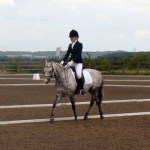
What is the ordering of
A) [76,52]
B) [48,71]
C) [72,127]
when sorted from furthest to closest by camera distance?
[76,52], [48,71], [72,127]

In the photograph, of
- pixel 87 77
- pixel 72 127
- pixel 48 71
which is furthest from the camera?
pixel 87 77

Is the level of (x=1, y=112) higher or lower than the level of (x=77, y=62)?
lower

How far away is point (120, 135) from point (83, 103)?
640cm

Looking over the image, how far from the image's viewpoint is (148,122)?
11344 millimetres

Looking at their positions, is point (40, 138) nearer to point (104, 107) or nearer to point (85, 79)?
point (85, 79)

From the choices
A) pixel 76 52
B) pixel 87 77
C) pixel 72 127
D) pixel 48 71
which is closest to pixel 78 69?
pixel 87 77

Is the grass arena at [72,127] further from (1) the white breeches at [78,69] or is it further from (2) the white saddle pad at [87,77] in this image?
(1) the white breeches at [78,69]

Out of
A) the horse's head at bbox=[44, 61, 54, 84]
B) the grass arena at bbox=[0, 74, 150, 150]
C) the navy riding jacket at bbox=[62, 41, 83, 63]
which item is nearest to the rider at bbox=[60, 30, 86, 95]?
the navy riding jacket at bbox=[62, 41, 83, 63]

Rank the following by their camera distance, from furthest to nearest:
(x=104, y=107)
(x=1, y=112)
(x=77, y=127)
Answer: (x=104, y=107)
(x=1, y=112)
(x=77, y=127)

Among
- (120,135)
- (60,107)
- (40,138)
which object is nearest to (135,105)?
(60,107)

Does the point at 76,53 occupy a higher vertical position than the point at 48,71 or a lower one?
higher

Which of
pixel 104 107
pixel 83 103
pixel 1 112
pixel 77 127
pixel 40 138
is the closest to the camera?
pixel 40 138

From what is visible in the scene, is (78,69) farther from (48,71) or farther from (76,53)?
(48,71)

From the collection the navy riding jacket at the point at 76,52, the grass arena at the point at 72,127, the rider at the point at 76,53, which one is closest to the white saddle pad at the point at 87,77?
the rider at the point at 76,53
